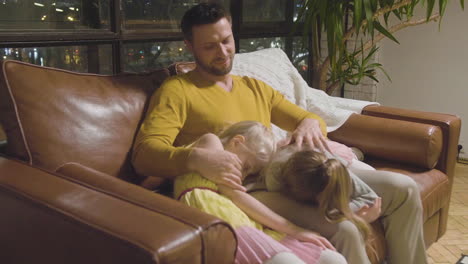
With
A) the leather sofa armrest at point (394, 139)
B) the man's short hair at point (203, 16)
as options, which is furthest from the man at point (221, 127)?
the leather sofa armrest at point (394, 139)

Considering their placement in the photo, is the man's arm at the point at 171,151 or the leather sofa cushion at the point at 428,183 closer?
the man's arm at the point at 171,151

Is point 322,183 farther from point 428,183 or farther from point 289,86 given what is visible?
point 289,86

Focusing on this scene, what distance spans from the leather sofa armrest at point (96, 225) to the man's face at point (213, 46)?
670 millimetres

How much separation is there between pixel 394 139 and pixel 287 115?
504mm

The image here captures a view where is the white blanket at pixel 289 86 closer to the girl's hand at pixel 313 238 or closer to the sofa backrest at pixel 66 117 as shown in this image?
the sofa backrest at pixel 66 117

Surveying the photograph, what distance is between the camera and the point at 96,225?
0.88 m

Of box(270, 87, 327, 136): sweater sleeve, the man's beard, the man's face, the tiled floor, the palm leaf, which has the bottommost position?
the tiled floor

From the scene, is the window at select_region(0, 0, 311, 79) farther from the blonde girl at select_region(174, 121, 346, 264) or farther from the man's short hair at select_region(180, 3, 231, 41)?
the blonde girl at select_region(174, 121, 346, 264)

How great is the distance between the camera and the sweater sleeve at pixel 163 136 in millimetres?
1368

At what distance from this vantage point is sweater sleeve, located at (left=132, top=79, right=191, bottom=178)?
137cm

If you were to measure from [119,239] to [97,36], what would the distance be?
1.43 m

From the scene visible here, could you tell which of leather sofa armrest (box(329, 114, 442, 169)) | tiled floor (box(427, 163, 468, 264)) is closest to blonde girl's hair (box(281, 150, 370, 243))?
leather sofa armrest (box(329, 114, 442, 169))

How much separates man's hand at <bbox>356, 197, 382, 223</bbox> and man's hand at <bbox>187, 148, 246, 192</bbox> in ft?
1.34

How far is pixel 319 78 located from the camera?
3025 millimetres
